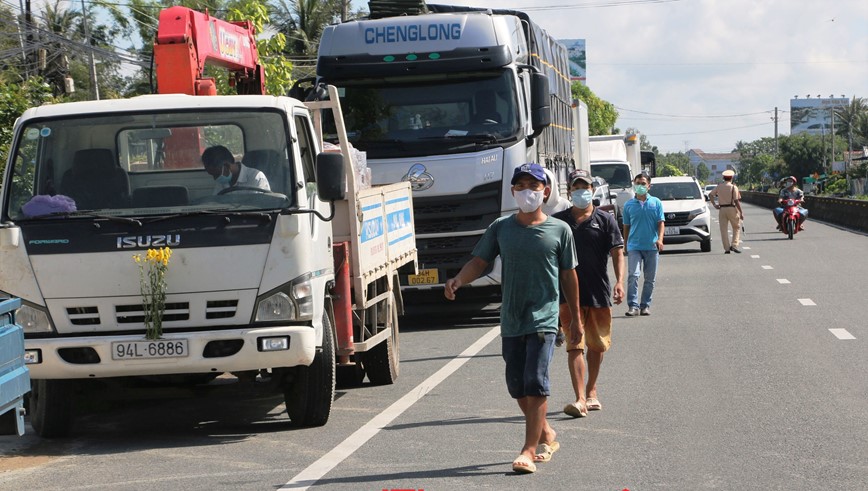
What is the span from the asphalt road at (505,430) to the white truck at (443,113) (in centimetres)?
160

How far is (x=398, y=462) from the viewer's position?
7.98 m

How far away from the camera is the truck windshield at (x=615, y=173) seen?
34.3m

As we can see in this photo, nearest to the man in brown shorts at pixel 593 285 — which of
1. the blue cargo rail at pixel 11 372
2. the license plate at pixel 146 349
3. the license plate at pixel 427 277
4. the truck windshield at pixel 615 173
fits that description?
the license plate at pixel 146 349

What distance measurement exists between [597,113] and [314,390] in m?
119

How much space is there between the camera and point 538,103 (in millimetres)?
16141

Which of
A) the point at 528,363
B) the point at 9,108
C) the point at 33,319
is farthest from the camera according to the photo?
the point at 9,108

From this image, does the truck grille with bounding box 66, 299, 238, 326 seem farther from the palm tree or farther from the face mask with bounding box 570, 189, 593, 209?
the palm tree

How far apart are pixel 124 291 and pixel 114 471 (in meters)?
1.27

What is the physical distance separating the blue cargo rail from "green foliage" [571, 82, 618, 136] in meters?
109

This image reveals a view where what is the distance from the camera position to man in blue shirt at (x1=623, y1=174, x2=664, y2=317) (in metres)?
16.8

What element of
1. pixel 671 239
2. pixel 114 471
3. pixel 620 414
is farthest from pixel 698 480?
pixel 671 239

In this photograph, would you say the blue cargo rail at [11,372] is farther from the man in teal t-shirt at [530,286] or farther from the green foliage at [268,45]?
the green foliage at [268,45]

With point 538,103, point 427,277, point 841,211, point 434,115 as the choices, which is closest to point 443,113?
point 434,115

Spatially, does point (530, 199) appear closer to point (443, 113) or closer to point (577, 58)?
point (443, 113)
